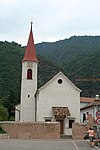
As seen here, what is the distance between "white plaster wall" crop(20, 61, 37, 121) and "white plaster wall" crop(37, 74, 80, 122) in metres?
4.04

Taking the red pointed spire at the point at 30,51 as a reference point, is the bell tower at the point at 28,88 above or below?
below

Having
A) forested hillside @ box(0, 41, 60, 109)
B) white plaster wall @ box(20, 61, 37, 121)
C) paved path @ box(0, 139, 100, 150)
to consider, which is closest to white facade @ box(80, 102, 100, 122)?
white plaster wall @ box(20, 61, 37, 121)

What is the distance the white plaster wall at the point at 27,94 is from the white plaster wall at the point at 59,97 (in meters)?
4.04

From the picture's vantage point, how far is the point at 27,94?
50688mm

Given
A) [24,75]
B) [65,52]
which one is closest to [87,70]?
[24,75]

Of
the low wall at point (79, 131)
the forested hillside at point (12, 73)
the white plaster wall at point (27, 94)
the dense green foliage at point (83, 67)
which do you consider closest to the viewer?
the low wall at point (79, 131)

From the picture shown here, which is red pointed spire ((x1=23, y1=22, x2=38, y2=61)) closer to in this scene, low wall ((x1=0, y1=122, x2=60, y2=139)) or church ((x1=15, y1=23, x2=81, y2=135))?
church ((x1=15, y1=23, x2=81, y2=135))

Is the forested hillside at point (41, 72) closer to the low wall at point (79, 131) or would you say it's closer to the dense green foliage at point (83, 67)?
the dense green foliage at point (83, 67)

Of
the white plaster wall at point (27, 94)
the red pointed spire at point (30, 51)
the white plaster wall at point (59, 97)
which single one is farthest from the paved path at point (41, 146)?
the red pointed spire at point (30, 51)

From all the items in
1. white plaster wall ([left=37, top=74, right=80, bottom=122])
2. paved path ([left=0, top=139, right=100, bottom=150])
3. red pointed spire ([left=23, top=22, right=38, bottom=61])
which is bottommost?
paved path ([left=0, top=139, right=100, bottom=150])

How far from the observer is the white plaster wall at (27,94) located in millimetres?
50000

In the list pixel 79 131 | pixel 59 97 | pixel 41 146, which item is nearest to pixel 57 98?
pixel 59 97

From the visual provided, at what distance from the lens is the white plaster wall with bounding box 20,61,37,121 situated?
50000 mm

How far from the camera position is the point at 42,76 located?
309 ft
